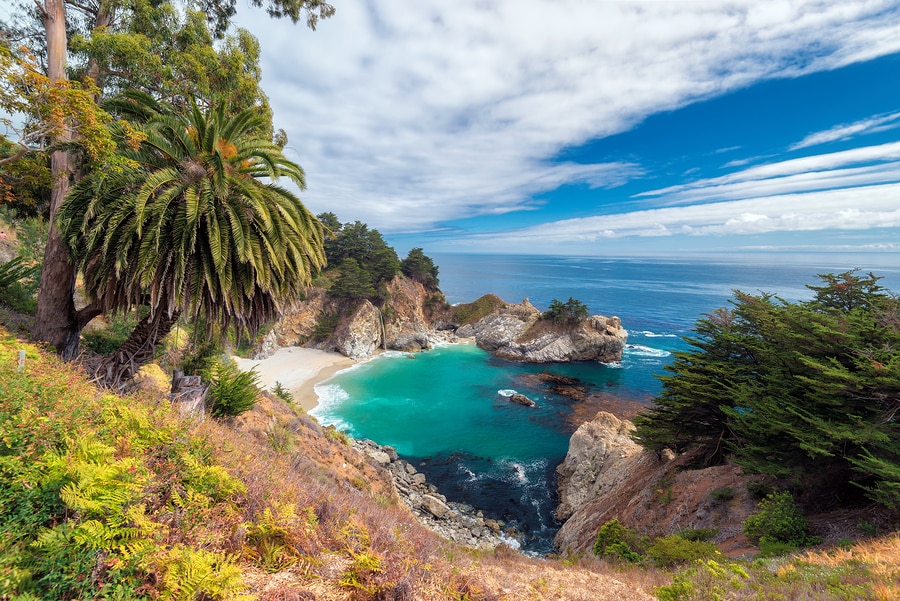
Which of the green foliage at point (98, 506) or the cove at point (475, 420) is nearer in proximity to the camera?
the green foliage at point (98, 506)

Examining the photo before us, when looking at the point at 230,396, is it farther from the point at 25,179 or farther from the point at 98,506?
the point at 98,506

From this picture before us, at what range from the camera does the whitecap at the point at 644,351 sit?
5156 cm

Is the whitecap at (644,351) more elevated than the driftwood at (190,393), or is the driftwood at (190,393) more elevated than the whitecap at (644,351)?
the driftwood at (190,393)

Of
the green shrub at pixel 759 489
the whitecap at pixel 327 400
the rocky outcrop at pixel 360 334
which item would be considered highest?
the green shrub at pixel 759 489

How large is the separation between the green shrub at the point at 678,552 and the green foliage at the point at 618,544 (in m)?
1.05

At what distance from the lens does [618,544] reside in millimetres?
12609

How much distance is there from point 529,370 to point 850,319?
36.8 meters

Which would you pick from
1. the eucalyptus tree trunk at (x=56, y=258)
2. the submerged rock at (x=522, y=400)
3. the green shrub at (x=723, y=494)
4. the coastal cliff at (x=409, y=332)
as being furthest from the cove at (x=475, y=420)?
the eucalyptus tree trunk at (x=56, y=258)

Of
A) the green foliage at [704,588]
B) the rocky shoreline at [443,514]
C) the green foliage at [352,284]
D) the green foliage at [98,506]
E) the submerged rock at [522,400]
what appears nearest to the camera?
the green foliage at [98,506]

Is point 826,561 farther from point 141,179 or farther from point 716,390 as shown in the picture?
point 141,179

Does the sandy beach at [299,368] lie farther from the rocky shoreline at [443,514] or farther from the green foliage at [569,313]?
the green foliage at [569,313]

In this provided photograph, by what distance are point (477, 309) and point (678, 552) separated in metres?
54.4

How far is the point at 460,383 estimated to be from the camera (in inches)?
1654

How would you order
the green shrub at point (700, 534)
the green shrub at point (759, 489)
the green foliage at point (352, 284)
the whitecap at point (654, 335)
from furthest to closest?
the whitecap at point (654, 335) → the green foliage at point (352, 284) → the green shrub at point (759, 489) → the green shrub at point (700, 534)
